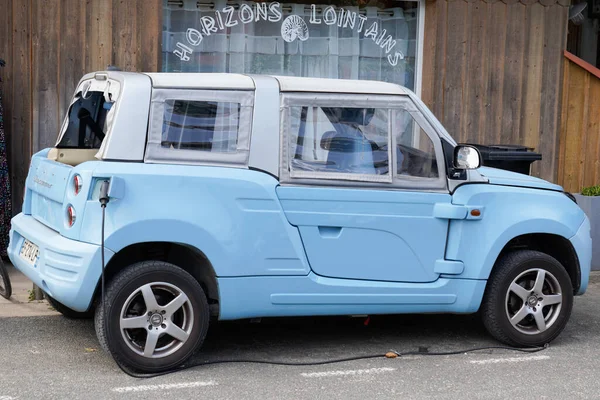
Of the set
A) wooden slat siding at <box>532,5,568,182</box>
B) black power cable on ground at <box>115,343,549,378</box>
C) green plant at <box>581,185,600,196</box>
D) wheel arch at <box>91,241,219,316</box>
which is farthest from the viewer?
wooden slat siding at <box>532,5,568,182</box>

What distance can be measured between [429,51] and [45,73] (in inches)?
159

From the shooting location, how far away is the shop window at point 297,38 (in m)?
9.63

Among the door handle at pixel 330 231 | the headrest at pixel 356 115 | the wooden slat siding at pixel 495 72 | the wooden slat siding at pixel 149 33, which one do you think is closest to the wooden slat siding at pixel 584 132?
the wooden slat siding at pixel 495 72

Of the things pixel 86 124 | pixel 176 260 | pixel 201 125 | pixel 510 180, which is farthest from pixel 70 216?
pixel 510 180

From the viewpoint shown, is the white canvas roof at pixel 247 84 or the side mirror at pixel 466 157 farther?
the side mirror at pixel 466 157

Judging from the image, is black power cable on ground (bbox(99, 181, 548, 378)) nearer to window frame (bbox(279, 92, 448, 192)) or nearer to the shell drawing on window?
window frame (bbox(279, 92, 448, 192))

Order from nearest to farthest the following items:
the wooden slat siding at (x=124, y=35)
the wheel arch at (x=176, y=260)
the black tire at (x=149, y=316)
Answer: the black tire at (x=149, y=316) < the wheel arch at (x=176, y=260) < the wooden slat siding at (x=124, y=35)

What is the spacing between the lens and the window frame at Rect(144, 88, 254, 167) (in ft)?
19.2

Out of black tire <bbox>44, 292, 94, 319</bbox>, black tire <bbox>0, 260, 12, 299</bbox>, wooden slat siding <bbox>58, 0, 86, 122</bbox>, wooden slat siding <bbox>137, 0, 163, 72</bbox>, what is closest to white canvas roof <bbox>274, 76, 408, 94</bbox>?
black tire <bbox>44, 292, 94, 319</bbox>

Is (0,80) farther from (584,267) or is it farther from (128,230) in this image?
(584,267)

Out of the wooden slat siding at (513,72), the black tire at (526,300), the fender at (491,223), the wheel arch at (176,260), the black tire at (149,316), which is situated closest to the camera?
the black tire at (149,316)

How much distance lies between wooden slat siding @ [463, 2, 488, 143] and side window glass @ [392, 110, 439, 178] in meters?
4.04

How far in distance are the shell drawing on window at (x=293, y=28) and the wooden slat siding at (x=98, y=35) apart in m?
1.83

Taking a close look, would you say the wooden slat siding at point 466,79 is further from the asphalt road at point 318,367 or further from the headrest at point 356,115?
the headrest at point 356,115
